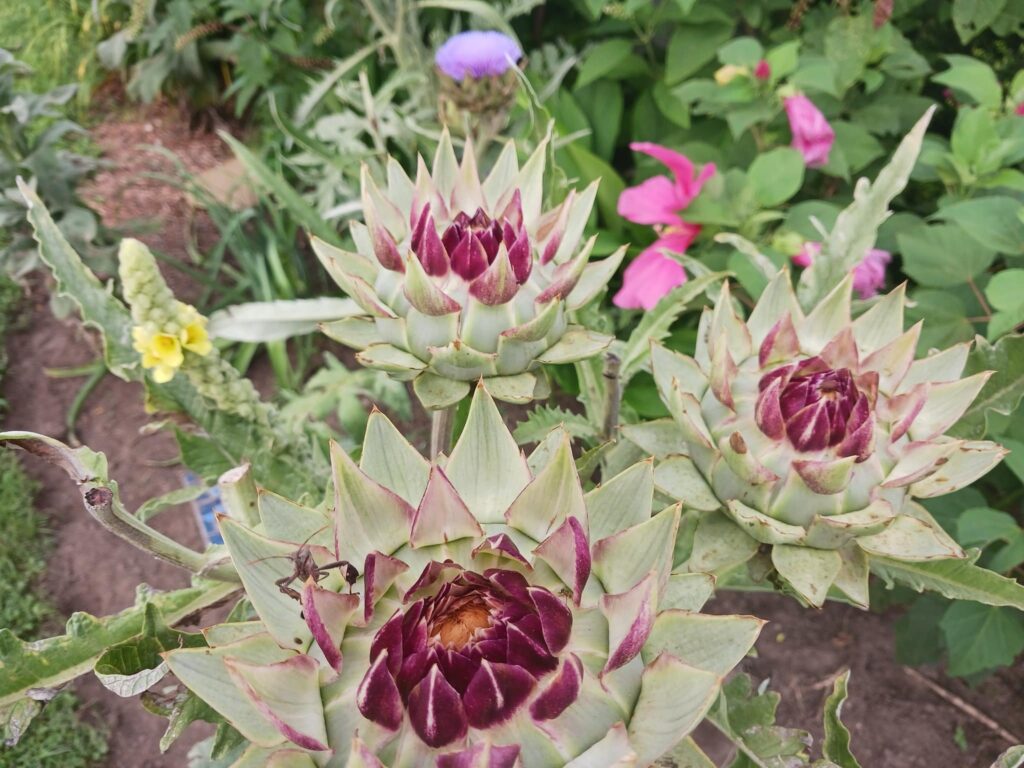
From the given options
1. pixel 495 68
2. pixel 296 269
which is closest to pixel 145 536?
pixel 495 68

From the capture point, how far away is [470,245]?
2.45 ft

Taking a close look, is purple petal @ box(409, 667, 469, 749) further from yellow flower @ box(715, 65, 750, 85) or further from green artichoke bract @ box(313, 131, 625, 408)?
yellow flower @ box(715, 65, 750, 85)

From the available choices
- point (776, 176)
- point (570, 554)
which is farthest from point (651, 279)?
point (570, 554)

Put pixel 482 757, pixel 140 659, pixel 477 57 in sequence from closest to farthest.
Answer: pixel 482 757, pixel 140 659, pixel 477 57

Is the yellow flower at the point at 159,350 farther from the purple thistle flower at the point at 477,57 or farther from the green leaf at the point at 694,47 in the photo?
the green leaf at the point at 694,47

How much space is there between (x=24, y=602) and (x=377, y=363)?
4.53 ft

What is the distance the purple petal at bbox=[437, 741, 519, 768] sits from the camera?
17.8 inches

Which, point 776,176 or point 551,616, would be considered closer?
point 551,616

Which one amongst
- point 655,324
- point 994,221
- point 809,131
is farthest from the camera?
point 809,131

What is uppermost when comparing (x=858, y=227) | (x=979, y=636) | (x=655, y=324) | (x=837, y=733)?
(x=858, y=227)

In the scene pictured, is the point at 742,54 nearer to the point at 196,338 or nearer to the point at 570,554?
the point at 196,338

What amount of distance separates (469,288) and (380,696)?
1.24ft

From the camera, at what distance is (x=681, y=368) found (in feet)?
2.53

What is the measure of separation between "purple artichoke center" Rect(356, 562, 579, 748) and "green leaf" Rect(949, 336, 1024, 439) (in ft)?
1.82
